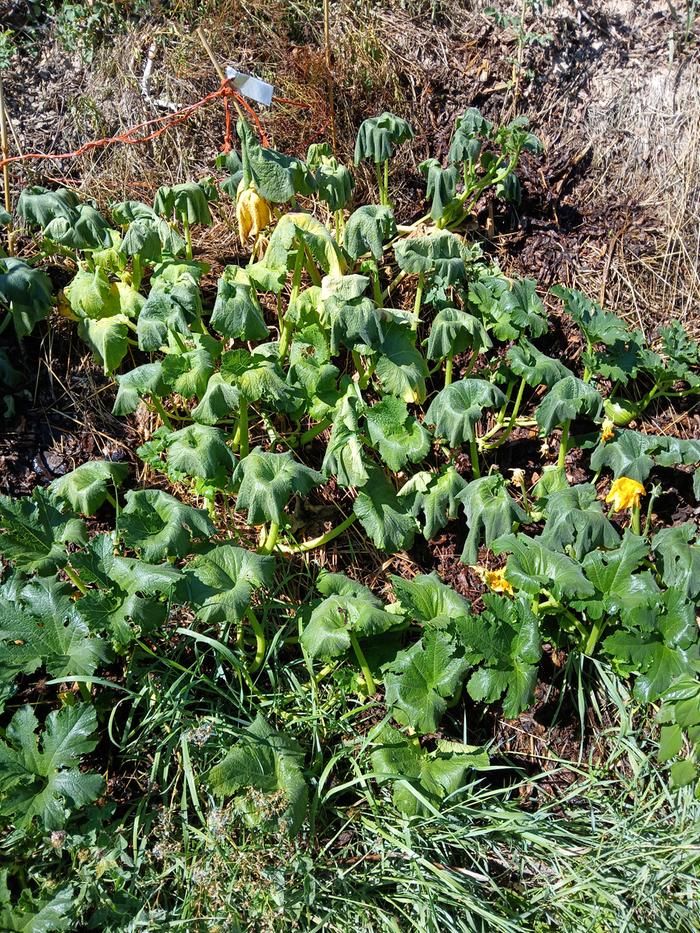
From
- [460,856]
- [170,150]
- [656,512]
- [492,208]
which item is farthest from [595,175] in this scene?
[460,856]

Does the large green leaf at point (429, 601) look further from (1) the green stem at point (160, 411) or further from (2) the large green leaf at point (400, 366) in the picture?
(1) the green stem at point (160, 411)

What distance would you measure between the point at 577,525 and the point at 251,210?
1640 mm

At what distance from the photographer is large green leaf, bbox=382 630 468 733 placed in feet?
7.29

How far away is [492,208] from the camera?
11.5ft

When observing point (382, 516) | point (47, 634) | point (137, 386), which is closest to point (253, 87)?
point (137, 386)

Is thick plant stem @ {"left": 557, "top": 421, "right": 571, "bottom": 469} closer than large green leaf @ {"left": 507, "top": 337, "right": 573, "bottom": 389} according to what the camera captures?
No

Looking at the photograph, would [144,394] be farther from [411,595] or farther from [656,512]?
[656,512]

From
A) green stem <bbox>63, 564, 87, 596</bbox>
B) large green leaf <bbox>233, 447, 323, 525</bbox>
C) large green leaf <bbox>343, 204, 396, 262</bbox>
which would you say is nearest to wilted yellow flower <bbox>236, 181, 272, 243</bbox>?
large green leaf <bbox>343, 204, 396, 262</bbox>

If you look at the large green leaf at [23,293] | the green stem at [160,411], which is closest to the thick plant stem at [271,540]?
the green stem at [160,411]

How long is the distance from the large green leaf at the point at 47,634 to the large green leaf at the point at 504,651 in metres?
0.98

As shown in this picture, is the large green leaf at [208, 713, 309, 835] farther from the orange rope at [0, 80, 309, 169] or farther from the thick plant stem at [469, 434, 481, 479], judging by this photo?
the orange rope at [0, 80, 309, 169]

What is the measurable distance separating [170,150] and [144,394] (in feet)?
4.25

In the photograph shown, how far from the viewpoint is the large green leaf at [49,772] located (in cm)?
197

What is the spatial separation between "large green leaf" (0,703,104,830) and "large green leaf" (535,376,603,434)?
1.62m
